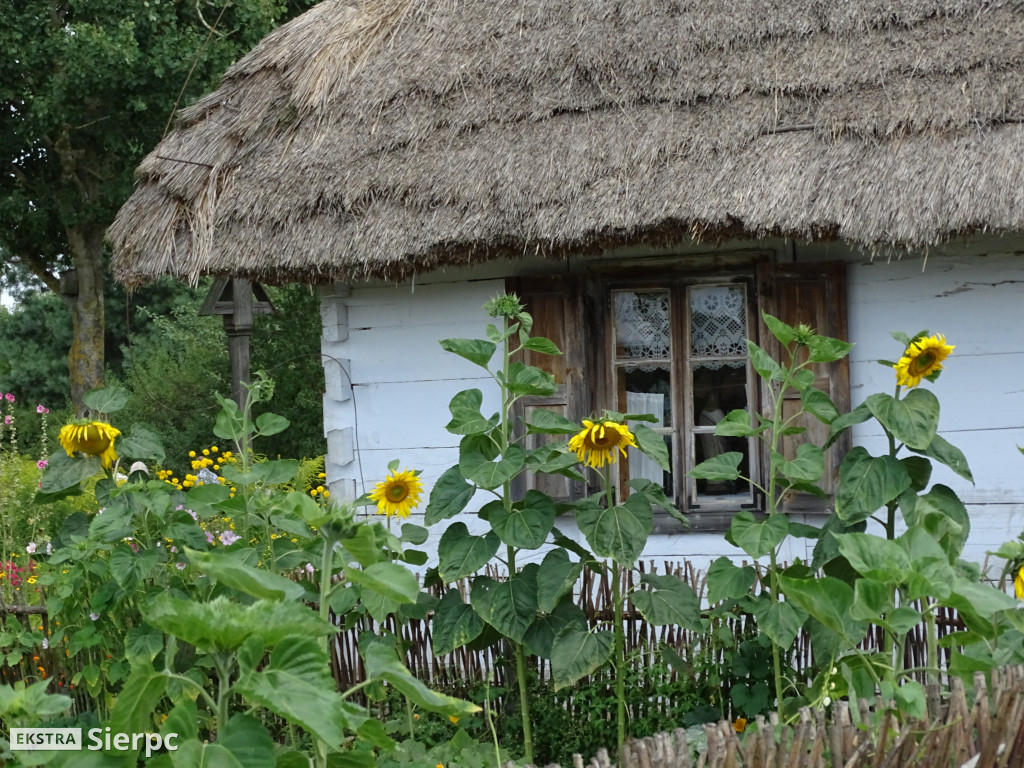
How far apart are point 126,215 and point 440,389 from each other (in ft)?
6.18

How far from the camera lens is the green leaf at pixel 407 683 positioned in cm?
189

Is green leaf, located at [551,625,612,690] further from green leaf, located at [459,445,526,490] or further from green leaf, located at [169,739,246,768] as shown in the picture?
green leaf, located at [169,739,246,768]

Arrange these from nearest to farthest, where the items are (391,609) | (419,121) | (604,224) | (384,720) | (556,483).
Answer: (391,609) < (384,720) < (604,224) < (556,483) < (419,121)

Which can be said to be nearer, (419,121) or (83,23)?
(419,121)

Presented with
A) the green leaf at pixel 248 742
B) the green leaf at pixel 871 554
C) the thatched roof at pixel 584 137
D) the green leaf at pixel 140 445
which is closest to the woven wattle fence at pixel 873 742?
the green leaf at pixel 871 554

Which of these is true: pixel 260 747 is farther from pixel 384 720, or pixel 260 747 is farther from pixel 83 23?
pixel 83 23

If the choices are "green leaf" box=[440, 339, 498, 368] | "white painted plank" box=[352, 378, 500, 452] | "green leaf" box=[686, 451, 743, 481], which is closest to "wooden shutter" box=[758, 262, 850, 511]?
"white painted plank" box=[352, 378, 500, 452]

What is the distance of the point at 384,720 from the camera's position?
411cm

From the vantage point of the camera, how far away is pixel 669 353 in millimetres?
5176

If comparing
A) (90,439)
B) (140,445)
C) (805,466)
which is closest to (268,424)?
(140,445)

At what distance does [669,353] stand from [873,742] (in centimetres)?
322

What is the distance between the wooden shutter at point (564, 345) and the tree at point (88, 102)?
19.5 feet

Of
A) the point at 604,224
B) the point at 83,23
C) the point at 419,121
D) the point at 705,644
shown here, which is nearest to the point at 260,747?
the point at 705,644

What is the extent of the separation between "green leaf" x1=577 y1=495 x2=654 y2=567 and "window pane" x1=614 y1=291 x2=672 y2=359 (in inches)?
A: 74.2
